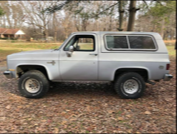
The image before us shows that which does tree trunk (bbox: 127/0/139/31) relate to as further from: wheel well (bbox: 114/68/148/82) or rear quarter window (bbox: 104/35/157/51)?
wheel well (bbox: 114/68/148/82)

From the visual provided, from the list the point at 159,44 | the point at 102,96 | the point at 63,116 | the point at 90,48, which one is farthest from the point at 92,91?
the point at 159,44

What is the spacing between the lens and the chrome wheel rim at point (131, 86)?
178 inches

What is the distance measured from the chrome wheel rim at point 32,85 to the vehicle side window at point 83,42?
148cm

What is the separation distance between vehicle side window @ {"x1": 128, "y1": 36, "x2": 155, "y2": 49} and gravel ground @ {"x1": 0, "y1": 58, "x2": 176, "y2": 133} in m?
1.49

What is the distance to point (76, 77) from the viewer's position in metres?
4.48

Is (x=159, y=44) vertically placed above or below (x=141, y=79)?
above

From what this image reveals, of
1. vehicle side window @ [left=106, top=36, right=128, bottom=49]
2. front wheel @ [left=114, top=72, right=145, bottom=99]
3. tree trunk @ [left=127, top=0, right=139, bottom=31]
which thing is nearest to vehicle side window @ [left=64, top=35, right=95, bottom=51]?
vehicle side window @ [left=106, top=36, right=128, bottom=49]

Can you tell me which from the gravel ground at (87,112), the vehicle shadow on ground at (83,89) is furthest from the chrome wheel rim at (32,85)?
the vehicle shadow on ground at (83,89)

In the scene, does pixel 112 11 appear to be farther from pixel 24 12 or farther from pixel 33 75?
pixel 24 12

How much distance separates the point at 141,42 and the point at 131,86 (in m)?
1.26

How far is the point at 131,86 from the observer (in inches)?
180

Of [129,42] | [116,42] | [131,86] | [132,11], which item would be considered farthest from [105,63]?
[132,11]

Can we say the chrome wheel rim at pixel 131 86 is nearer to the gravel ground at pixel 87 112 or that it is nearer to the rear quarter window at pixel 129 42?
the gravel ground at pixel 87 112

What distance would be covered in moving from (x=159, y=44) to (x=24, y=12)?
3080cm
